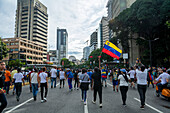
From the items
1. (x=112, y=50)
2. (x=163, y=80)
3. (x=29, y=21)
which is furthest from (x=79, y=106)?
(x=29, y=21)

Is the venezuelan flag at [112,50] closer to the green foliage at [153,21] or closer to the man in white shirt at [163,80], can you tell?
the man in white shirt at [163,80]

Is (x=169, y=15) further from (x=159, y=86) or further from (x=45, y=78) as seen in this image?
(x=45, y=78)

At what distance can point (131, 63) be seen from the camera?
4741cm

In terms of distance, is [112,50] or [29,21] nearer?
[112,50]

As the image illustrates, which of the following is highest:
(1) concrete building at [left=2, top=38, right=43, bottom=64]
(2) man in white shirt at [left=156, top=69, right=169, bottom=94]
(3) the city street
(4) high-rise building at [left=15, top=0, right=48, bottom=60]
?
(4) high-rise building at [left=15, top=0, right=48, bottom=60]

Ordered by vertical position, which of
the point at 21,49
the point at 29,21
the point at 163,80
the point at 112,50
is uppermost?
the point at 29,21

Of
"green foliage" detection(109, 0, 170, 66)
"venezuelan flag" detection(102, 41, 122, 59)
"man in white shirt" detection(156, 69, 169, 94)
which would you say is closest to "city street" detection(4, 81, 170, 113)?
"man in white shirt" detection(156, 69, 169, 94)

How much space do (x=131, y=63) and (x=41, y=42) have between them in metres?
62.6

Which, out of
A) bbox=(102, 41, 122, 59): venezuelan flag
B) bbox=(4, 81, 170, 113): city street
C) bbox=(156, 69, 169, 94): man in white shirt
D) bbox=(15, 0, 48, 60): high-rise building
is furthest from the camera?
bbox=(15, 0, 48, 60): high-rise building

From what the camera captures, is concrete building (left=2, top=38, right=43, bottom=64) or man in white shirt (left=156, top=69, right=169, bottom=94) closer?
man in white shirt (left=156, top=69, right=169, bottom=94)

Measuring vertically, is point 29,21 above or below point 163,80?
above

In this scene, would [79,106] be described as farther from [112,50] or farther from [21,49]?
[21,49]

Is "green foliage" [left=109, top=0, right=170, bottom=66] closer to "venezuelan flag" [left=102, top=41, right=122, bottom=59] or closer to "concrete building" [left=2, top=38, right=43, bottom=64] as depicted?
"venezuelan flag" [left=102, top=41, right=122, bottom=59]

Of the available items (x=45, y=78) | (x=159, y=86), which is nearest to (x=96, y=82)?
(x=45, y=78)
